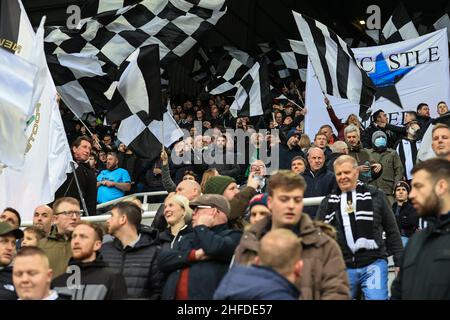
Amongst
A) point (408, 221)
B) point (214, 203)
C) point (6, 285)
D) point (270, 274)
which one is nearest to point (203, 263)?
point (214, 203)

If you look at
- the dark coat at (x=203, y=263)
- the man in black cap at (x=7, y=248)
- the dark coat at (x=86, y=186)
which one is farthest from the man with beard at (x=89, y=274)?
the dark coat at (x=86, y=186)

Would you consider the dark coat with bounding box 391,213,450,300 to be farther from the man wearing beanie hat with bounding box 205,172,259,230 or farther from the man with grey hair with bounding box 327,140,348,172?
the man with grey hair with bounding box 327,140,348,172

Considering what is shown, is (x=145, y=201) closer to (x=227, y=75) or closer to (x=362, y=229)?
(x=362, y=229)

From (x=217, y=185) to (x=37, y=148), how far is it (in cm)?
344

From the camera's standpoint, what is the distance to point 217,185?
795 centimetres

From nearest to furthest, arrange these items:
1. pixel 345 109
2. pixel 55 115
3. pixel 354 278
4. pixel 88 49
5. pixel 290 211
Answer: pixel 290 211, pixel 354 278, pixel 55 115, pixel 88 49, pixel 345 109

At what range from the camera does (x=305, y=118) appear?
1451 centimetres

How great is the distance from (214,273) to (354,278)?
152cm

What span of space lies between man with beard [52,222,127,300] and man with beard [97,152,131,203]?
5.44 meters

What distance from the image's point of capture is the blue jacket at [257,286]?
15.5 feet

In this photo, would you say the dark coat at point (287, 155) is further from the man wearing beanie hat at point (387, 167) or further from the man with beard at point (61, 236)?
the man with beard at point (61, 236)
